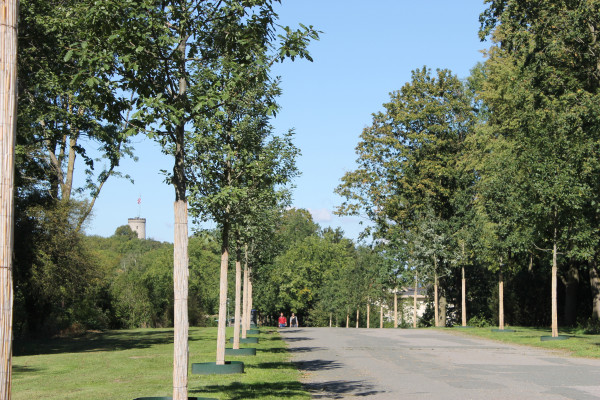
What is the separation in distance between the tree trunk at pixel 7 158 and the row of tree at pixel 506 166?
73.7ft

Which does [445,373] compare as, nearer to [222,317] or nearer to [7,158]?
[222,317]

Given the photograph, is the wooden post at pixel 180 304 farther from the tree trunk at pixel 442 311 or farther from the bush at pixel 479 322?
the tree trunk at pixel 442 311

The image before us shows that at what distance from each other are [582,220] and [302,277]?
58998mm

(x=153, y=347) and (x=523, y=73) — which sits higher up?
(x=523, y=73)

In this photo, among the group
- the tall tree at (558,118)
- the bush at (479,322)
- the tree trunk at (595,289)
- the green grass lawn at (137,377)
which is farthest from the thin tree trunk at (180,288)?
the bush at (479,322)

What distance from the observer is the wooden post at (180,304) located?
26.2 ft

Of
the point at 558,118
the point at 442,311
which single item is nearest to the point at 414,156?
the point at 442,311

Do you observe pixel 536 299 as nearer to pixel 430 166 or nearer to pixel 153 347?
pixel 430 166

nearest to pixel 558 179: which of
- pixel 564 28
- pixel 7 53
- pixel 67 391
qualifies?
pixel 564 28

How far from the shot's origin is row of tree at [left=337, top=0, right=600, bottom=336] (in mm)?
25656

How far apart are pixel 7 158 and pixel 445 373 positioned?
12.2 m

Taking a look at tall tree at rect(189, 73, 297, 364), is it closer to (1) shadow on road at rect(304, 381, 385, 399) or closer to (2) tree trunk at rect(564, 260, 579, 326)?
(1) shadow on road at rect(304, 381, 385, 399)

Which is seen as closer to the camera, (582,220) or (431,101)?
(582,220)

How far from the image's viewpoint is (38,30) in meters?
22.7
